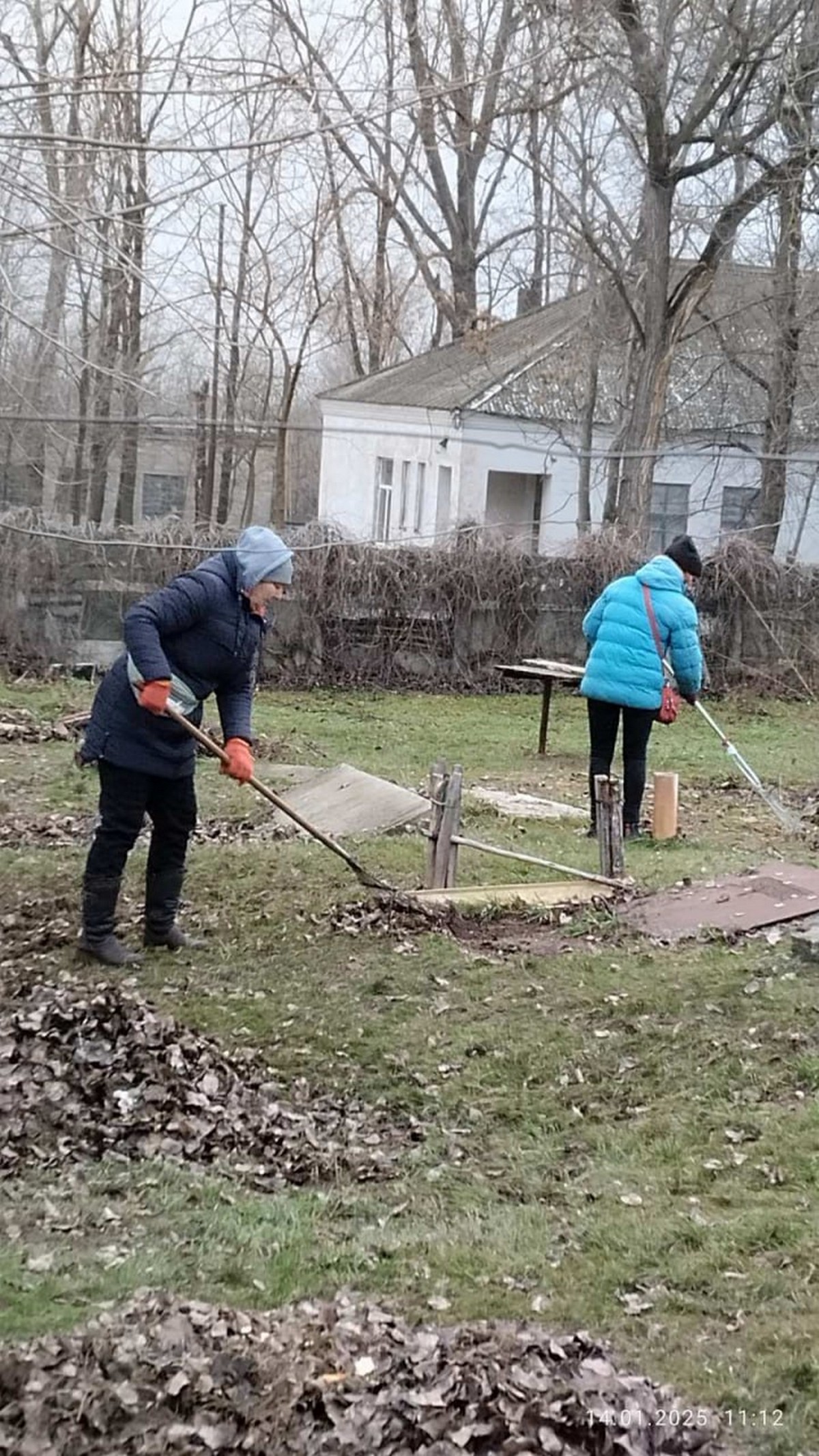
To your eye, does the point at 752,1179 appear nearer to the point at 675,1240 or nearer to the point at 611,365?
the point at 675,1240

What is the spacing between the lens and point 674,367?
25.0 m

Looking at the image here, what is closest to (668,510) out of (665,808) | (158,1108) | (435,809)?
(665,808)

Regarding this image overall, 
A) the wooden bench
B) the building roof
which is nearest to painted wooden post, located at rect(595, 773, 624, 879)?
the wooden bench

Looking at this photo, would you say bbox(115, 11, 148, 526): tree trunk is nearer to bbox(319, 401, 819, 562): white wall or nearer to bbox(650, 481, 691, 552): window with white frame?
bbox(319, 401, 819, 562): white wall

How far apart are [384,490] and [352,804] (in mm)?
19165

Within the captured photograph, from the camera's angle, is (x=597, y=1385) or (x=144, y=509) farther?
(x=144, y=509)

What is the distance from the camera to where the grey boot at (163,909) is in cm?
662

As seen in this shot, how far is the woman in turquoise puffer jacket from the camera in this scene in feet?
29.3

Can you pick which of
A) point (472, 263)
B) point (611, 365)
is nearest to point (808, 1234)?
point (611, 365)

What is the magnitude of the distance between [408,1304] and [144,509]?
2304 cm

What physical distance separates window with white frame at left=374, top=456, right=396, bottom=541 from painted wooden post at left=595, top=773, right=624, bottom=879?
66.0 ft

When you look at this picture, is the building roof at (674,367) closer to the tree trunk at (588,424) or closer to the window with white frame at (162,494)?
the tree trunk at (588,424)

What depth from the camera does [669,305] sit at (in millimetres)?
20953

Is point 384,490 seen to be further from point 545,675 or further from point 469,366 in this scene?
point 545,675
